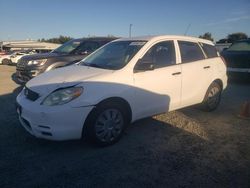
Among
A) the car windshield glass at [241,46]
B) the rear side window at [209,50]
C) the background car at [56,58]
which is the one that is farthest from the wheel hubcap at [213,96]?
the car windshield glass at [241,46]

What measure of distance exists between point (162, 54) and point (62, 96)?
6.83 feet

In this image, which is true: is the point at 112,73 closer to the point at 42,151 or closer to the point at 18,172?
the point at 42,151

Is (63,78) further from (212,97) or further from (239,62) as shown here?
(239,62)

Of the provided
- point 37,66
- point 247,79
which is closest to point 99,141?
point 37,66

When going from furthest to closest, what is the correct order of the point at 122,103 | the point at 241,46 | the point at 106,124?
the point at 241,46
the point at 122,103
the point at 106,124

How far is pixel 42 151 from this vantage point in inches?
162

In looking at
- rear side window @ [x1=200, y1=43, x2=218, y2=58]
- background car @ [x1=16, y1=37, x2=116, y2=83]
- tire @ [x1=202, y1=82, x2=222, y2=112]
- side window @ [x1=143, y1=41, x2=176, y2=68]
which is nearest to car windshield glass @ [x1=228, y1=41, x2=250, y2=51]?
background car @ [x1=16, y1=37, x2=116, y2=83]

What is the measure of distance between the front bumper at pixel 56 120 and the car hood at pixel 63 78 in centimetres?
32

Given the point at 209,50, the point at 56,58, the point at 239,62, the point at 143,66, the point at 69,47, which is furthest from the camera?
the point at 239,62

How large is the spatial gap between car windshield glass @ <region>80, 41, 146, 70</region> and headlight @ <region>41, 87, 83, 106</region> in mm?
907

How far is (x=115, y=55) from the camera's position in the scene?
506cm

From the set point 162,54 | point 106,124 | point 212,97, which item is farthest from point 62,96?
point 212,97

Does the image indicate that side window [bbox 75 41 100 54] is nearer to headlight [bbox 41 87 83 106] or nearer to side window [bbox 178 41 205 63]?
side window [bbox 178 41 205 63]

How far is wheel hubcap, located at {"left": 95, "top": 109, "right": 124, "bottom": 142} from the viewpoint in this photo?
4.11m
